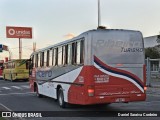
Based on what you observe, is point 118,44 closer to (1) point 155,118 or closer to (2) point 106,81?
(2) point 106,81

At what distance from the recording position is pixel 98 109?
15.6 metres

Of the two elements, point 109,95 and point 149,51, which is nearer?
point 109,95

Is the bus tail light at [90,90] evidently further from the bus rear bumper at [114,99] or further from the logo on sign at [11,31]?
the logo on sign at [11,31]

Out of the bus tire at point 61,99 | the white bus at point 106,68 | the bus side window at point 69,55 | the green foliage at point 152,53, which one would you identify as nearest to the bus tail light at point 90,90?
the white bus at point 106,68

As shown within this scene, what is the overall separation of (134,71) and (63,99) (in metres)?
3.57

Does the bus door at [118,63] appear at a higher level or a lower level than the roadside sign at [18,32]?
lower

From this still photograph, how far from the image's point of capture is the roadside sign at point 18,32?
77625 mm

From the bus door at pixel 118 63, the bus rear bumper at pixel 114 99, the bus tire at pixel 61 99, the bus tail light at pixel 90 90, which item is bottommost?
the bus tire at pixel 61 99

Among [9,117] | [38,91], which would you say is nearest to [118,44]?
[9,117]

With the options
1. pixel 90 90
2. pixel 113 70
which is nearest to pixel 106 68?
pixel 113 70

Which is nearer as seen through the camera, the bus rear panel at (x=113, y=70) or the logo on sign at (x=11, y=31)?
the bus rear panel at (x=113, y=70)

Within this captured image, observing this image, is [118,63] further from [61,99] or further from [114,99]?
[61,99]

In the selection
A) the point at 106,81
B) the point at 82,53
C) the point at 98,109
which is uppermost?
the point at 82,53

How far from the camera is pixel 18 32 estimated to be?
78688mm
